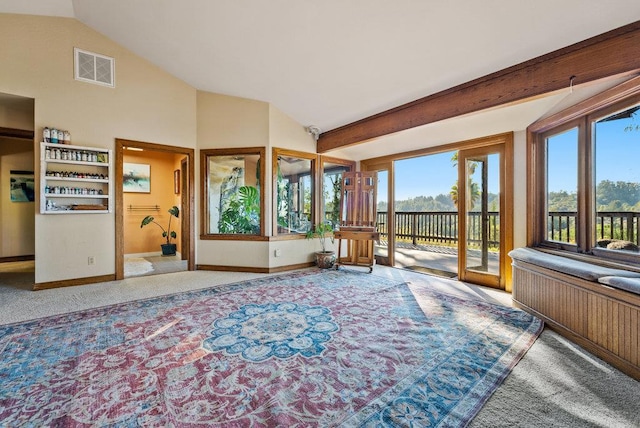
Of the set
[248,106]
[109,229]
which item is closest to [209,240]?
[109,229]

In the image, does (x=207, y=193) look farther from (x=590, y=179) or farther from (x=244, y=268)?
(x=590, y=179)

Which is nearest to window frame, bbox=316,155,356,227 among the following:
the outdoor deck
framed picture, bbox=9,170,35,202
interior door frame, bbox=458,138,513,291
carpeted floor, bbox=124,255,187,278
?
the outdoor deck

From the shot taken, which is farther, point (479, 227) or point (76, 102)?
point (479, 227)

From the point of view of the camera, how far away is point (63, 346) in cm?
229

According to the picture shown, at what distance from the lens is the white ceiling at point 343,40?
7.69ft

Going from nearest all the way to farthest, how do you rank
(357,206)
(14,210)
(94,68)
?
(94,68) < (357,206) < (14,210)

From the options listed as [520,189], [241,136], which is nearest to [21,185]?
[241,136]

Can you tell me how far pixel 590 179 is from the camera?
2.89m

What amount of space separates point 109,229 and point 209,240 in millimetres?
1469

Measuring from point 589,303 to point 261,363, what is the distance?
2.65m

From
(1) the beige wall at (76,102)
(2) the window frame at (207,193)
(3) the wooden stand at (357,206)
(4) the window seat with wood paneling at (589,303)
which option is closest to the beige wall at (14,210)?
(1) the beige wall at (76,102)

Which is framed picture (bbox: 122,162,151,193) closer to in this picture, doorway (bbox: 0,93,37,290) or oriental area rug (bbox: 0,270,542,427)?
doorway (bbox: 0,93,37,290)

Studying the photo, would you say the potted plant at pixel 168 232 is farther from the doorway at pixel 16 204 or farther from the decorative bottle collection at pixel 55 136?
the decorative bottle collection at pixel 55 136

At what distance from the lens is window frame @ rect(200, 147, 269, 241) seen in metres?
5.07
